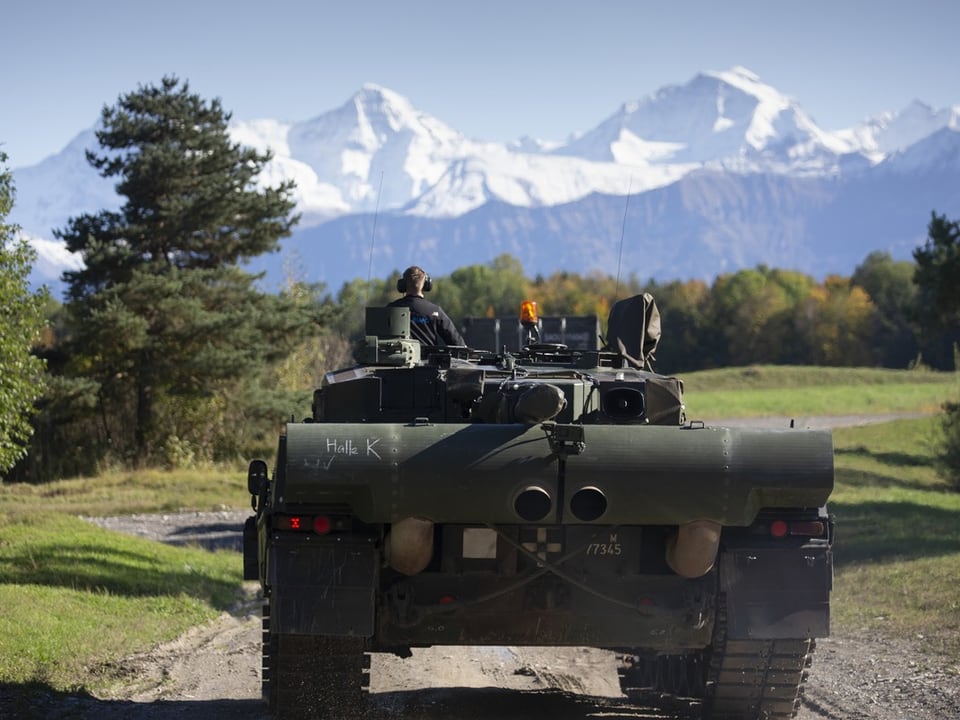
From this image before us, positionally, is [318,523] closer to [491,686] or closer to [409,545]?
[409,545]

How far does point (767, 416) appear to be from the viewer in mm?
62750

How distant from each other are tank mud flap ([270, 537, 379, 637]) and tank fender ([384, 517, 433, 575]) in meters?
0.14

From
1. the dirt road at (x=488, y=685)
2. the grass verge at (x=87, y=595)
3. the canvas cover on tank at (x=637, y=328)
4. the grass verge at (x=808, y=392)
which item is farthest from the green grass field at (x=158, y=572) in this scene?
the grass verge at (x=808, y=392)

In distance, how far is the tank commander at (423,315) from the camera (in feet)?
36.3

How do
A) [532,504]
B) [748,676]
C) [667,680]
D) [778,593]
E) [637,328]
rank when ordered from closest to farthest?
[532,504] < [778,593] < [748,676] < [667,680] < [637,328]

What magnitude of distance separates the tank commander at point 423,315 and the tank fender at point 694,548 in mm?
3474

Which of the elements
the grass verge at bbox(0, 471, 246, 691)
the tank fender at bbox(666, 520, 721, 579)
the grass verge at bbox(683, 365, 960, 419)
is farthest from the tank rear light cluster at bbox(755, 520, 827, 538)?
A: the grass verge at bbox(683, 365, 960, 419)

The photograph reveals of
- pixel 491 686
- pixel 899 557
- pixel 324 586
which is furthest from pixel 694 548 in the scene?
pixel 899 557

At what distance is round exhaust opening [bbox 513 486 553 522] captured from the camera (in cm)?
758

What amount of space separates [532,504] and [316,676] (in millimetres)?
1735

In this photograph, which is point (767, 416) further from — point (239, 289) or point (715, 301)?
point (715, 301)

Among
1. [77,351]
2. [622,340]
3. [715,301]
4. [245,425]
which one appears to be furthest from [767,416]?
[715,301]

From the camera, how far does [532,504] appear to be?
7.60 m

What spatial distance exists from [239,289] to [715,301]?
93.2 metres
